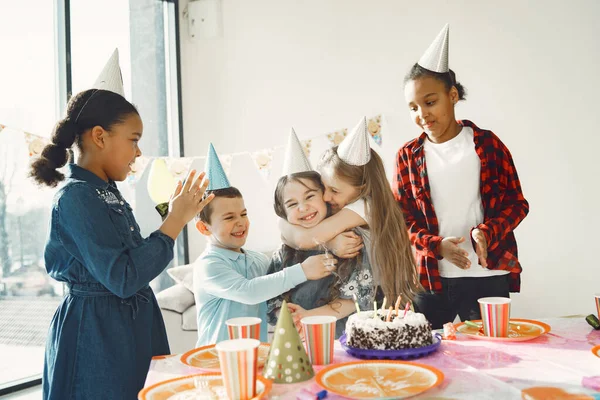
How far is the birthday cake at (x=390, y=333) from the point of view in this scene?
118 cm

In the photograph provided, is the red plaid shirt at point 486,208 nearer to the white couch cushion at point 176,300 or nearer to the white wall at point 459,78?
the white wall at point 459,78

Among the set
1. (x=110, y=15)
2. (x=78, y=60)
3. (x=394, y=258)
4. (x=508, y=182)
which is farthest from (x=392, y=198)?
(x=110, y=15)

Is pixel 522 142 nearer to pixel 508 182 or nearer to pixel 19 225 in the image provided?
pixel 508 182

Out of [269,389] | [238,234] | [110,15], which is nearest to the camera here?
[269,389]

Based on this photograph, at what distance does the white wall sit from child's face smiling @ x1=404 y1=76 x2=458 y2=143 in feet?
3.22

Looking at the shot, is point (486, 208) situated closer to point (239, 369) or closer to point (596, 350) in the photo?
point (596, 350)

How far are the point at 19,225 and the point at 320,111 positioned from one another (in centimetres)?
169

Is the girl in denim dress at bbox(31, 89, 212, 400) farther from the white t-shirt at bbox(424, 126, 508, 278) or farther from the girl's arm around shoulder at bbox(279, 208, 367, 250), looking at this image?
the white t-shirt at bbox(424, 126, 508, 278)

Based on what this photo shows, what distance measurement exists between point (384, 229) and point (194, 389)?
0.91 m

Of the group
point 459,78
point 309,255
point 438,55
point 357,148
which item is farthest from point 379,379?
point 459,78

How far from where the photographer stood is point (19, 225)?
2826 millimetres

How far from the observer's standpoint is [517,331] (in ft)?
4.39

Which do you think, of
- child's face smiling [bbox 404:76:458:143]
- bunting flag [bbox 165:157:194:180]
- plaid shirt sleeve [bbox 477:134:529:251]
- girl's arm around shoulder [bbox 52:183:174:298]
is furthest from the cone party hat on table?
bunting flag [bbox 165:157:194:180]

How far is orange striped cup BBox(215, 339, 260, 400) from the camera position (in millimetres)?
891
